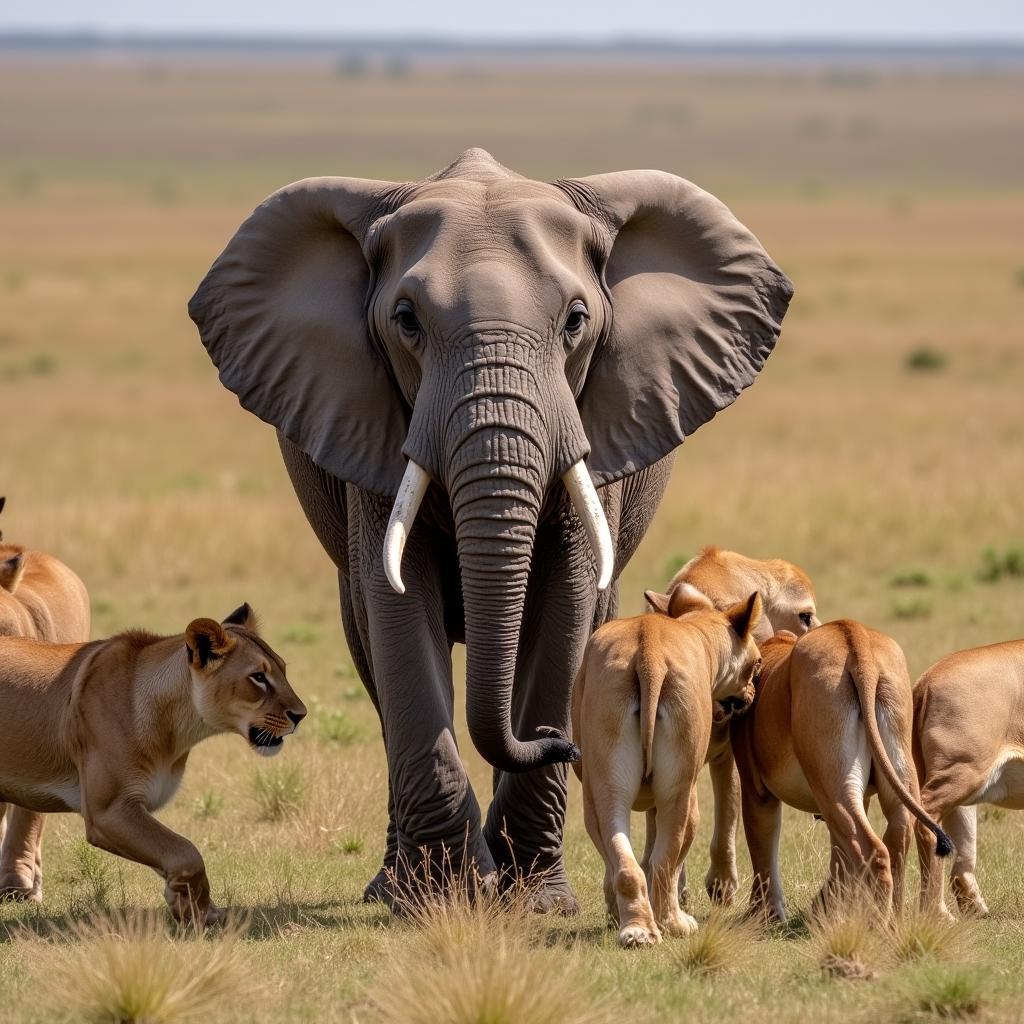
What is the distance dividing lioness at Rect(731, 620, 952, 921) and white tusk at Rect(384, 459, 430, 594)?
1.49 metres

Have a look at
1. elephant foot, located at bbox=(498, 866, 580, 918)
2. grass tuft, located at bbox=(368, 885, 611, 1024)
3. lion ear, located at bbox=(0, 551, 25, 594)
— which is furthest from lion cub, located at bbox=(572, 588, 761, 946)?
lion ear, located at bbox=(0, 551, 25, 594)

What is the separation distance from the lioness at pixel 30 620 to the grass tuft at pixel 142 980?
1.84 m

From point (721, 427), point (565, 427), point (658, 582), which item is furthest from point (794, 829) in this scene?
point (721, 427)

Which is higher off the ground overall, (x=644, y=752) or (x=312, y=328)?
(x=312, y=328)

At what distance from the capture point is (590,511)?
744cm

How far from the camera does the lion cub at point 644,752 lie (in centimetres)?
698

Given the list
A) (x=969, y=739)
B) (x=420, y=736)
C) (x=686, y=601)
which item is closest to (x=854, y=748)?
(x=969, y=739)

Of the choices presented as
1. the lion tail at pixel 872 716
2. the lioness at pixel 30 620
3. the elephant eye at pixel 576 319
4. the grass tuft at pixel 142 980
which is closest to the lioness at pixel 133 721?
the lioness at pixel 30 620

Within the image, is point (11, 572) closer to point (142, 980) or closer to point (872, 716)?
point (142, 980)

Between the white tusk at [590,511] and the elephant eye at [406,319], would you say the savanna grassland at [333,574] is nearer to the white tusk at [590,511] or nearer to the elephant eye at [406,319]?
the white tusk at [590,511]

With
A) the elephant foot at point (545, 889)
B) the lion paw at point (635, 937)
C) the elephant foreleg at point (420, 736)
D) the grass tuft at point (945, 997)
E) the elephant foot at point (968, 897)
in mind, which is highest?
the elephant foreleg at point (420, 736)

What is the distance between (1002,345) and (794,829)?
2518 centimetres

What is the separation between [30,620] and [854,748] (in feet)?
12.4

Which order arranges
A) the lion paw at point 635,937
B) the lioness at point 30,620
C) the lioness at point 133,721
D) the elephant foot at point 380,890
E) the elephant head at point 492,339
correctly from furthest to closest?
the lioness at point 30,620 < the elephant foot at point 380,890 < the lioness at point 133,721 < the elephant head at point 492,339 < the lion paw at point 635,937
